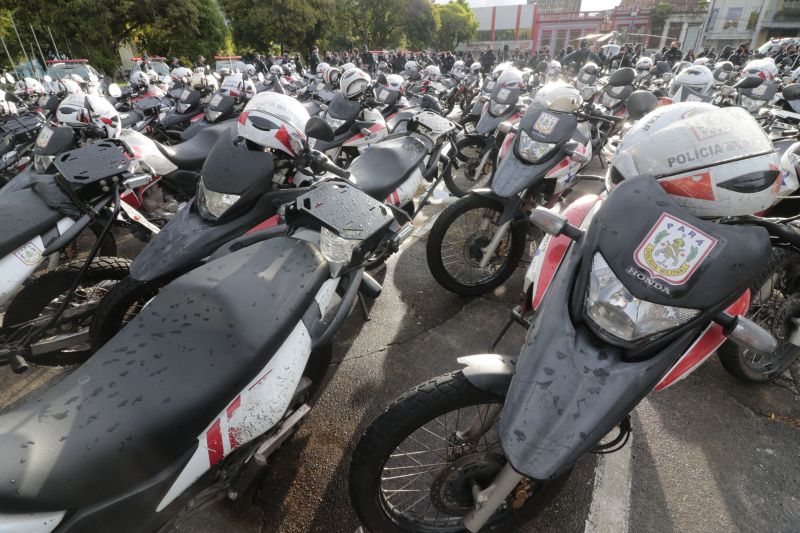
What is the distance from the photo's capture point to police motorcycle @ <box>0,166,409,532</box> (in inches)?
34.4

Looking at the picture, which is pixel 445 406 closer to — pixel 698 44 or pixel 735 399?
pixel 735 399

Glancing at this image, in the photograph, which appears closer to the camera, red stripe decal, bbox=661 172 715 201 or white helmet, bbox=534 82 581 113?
red stripe decal, bbox=661 172 715 201

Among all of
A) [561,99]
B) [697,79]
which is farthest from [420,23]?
[561,99]

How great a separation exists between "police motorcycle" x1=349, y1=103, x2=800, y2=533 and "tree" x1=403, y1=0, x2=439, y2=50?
153 ft

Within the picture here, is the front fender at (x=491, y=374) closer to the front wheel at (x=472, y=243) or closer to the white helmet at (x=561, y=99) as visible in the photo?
the front wheel at (x=472, y=243)

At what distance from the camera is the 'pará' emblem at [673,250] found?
103 cm

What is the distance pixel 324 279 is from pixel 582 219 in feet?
3.96

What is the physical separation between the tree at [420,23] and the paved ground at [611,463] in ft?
151

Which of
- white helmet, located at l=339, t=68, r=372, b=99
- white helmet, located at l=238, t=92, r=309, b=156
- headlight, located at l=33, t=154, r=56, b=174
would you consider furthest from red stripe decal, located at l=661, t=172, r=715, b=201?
white helmet, located at l=339, t=68, r=372, b=99

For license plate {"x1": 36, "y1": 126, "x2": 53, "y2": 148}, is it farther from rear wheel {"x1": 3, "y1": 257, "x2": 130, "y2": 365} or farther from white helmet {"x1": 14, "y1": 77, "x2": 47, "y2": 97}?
white helmet {"x1": 14, "y1": 77, "x2": 47, "y2": 97}

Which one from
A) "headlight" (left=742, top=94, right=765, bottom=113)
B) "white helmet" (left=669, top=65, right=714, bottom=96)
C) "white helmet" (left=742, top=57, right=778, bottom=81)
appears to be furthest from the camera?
"white helmet" (left=742, top=57, right=778, bottom=81)

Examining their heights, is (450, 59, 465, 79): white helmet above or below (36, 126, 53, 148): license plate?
below

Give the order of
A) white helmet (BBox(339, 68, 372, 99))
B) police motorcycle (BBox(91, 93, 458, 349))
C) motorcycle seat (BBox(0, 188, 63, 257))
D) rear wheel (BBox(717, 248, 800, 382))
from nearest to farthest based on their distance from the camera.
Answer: motorcycle seat (BBox(0, 188, 63, 257)) < police motorcycle (BBox(91, 93, 458, 349)) < rear wheel (BBox(717, 248, 800, 382)) < white helmet (BBox(339, 68, 372, 99))

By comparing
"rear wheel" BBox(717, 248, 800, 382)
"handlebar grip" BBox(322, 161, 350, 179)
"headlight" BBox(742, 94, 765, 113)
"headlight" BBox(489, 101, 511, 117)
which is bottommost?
"rear wheel" BBox(717, 248, 800, 382)
